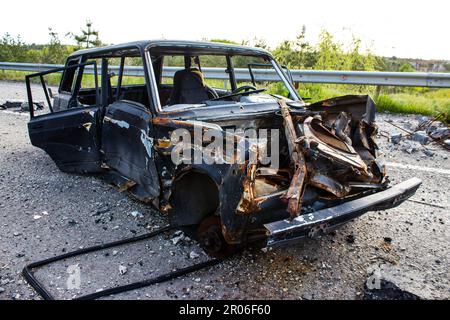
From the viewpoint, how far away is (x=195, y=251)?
326 cm

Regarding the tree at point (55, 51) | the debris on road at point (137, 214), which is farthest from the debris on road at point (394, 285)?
the tree at point (55, 51)

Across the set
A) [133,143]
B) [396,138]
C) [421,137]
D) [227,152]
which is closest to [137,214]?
[133,143]

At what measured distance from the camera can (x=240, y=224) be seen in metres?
2.53

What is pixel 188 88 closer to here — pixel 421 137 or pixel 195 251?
pixel 195 251

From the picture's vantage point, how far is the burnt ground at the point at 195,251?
2740 millimetres

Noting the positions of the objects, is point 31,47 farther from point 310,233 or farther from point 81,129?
point 310,233

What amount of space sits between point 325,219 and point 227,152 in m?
0.81

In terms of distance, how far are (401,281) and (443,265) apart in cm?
74

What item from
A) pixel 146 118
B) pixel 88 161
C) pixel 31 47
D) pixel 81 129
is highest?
pixel 31 47

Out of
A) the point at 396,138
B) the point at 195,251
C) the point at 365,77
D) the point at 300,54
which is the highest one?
the point at 300,54

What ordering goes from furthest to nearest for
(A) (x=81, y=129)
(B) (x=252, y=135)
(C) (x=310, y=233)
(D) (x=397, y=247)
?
1. (A) (x=81, y=129)
2. (B) (x=252, y=135)
3. (D) (x=397, y=247)
4. (C) (x=310, y=233)

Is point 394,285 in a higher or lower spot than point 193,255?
higher

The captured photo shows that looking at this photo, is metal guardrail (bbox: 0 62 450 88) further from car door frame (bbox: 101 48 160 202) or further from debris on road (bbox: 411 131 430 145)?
car door frame (bbox: 101 48 160 202)

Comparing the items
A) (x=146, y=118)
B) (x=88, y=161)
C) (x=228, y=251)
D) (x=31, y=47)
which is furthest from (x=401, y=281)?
(x=31, y=47)
